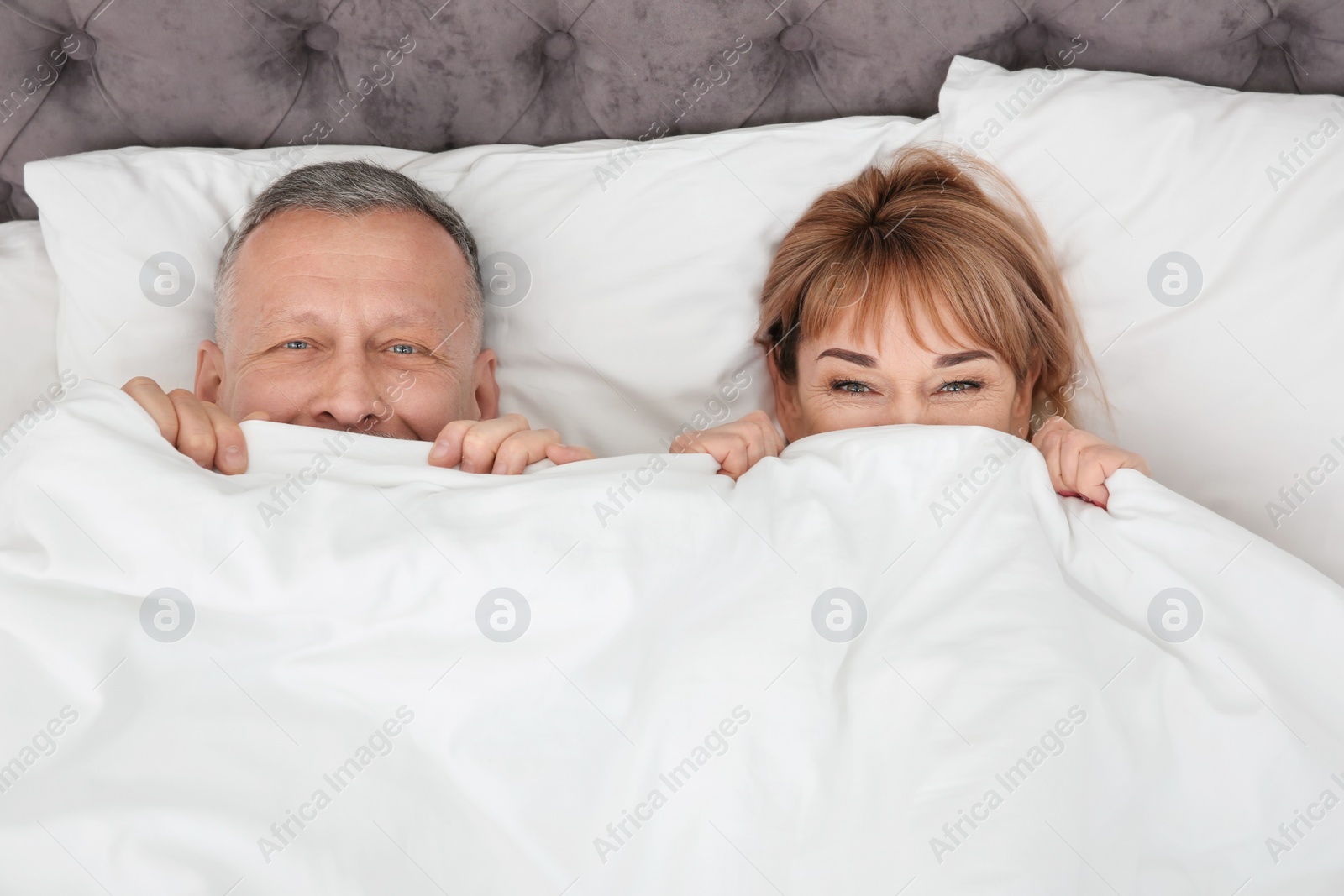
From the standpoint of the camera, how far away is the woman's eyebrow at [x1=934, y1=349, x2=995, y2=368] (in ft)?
4.42

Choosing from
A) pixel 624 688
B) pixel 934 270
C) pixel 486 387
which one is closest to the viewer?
pixel 624 688

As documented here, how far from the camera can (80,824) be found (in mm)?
846

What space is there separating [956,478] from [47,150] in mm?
1643

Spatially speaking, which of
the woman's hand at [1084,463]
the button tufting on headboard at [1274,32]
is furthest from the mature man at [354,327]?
the button tufting on headboard at [1274,32]

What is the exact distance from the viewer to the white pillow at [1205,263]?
1.36 metres

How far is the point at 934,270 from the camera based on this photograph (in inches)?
54.8

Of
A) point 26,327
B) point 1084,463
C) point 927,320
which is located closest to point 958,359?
point 927,320

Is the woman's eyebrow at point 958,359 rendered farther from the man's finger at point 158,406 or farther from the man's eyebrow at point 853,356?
the man's finger at point 158,406

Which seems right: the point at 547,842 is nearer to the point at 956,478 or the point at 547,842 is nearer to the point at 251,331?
the point at 956,478

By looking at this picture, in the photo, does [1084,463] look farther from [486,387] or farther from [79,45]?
[79,45]

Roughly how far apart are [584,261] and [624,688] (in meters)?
0.83

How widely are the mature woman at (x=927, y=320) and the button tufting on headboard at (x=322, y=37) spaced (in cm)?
87

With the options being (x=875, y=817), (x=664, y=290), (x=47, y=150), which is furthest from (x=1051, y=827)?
(x=47, y=150)

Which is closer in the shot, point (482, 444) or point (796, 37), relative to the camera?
point (482, 444)
